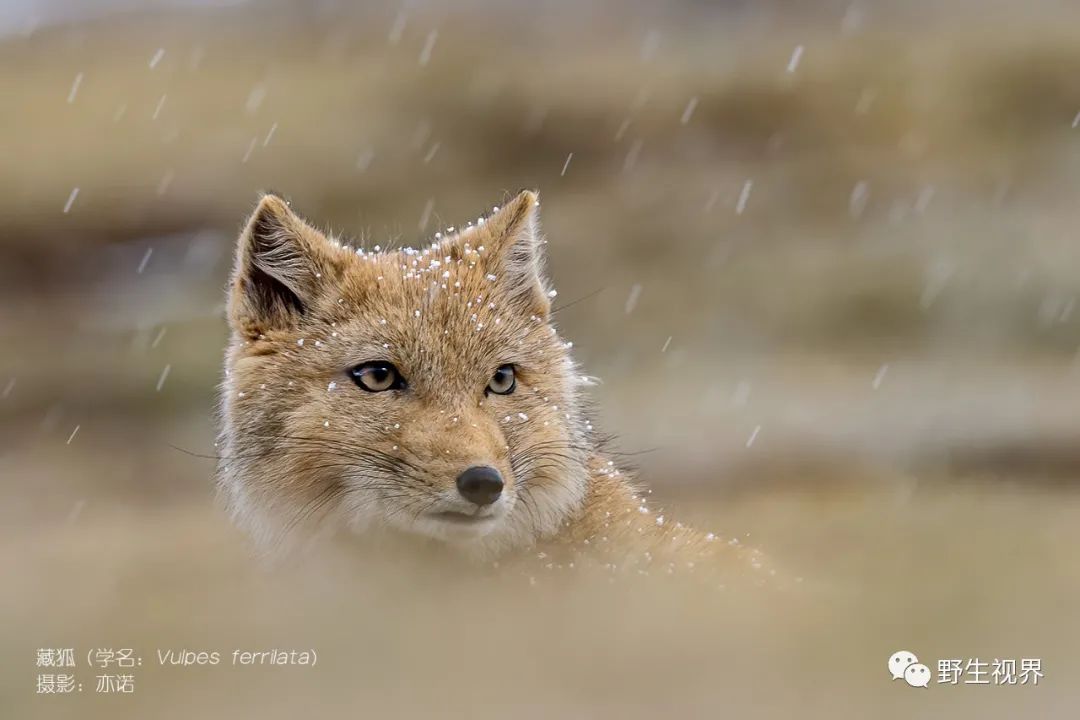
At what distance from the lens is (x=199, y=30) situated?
47.8 ft

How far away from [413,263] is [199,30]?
12496 millimetres

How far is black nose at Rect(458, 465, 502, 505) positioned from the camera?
2984mm

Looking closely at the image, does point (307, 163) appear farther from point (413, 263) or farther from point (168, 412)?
point (413, 263)

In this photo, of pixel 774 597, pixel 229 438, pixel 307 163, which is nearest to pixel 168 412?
pixel 307 163

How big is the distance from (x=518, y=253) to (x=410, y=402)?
0.83 meters

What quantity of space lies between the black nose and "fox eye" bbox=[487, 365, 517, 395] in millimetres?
470

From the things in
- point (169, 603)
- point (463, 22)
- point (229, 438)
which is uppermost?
point (463, 22)

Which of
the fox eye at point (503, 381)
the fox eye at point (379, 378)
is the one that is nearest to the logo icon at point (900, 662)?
the fox eye at point (503, 381)

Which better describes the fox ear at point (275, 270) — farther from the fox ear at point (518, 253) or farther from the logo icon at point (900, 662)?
the logo icon at point (900, 662)

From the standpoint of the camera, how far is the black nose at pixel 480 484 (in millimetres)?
2984

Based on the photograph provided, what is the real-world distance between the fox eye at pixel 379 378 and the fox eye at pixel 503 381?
1.00ft

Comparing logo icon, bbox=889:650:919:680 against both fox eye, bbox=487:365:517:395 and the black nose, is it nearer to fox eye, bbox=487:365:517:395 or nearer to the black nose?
the black nose

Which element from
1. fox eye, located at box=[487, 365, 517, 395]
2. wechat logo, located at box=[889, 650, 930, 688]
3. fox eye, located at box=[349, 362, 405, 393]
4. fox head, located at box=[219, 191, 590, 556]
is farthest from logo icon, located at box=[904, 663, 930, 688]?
fox eye, located at box=[349, 362, 405, 393]

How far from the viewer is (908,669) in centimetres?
322
